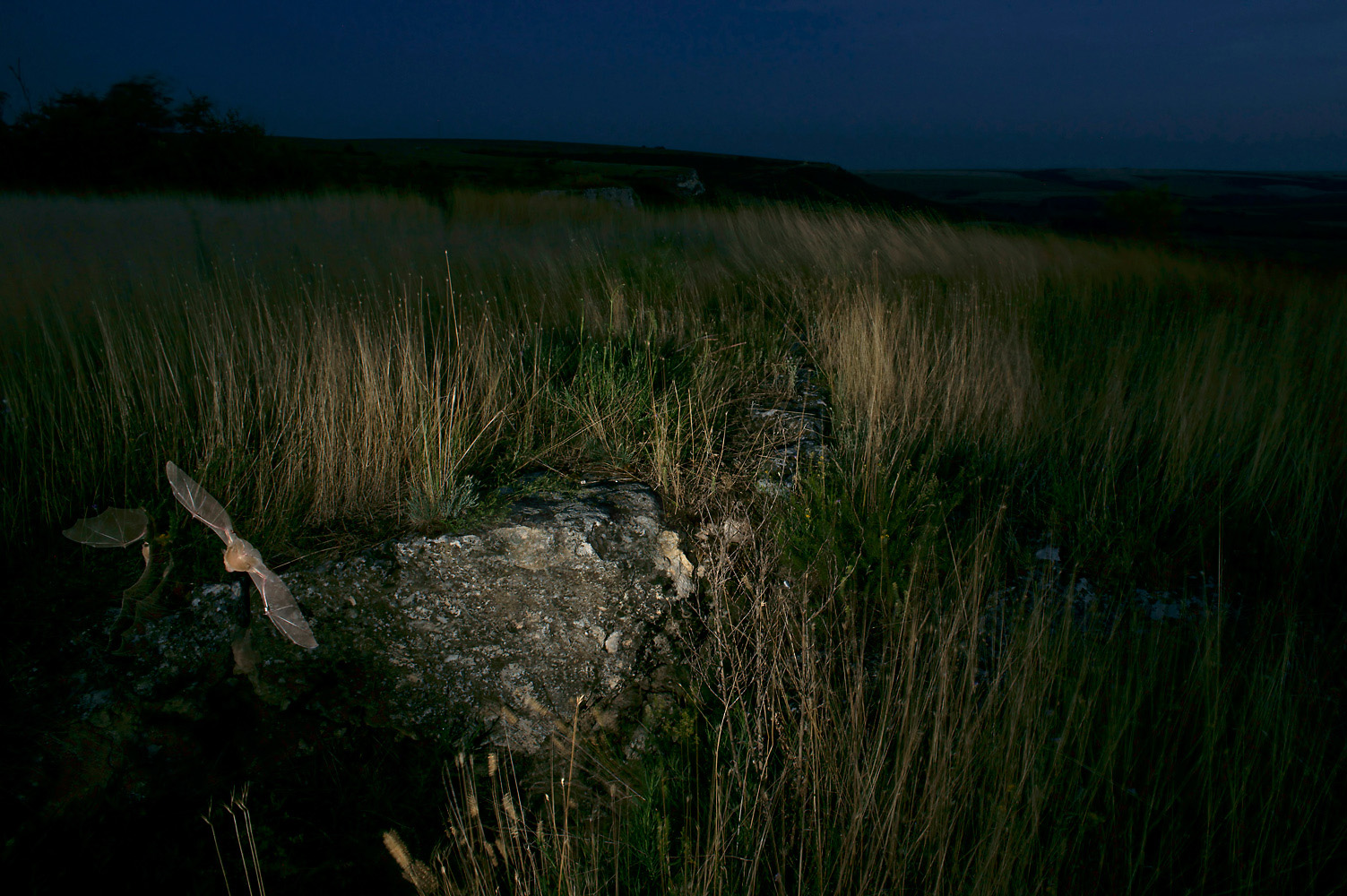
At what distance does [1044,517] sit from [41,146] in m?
17.4

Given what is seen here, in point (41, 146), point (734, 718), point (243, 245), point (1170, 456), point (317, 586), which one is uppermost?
point (41, 146)

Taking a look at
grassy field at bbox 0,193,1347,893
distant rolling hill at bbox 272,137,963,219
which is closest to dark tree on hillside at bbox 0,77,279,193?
distant rolling hill at bbox 272,137,963,219

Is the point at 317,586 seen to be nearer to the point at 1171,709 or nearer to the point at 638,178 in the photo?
the point at 1171,709

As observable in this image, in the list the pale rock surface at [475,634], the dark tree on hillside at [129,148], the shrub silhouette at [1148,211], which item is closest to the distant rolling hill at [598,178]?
the dark tree on hillside at [129,148]

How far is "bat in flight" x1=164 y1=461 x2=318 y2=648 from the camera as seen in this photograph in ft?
3.51

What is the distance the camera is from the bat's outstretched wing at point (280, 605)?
42.9 inches

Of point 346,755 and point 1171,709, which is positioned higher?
point 1171,709

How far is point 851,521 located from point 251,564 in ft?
6.58

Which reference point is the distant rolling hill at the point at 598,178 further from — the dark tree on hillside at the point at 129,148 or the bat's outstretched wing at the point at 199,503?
the bat's outstretched wing at the point at 199,503

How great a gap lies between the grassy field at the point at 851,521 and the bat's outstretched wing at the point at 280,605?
0.60 m

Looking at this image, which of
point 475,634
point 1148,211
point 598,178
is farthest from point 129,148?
point 1148,211

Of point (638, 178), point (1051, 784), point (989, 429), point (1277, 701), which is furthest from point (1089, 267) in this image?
point (638, 178)

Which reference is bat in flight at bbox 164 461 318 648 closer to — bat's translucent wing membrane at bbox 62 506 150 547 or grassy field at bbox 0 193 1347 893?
bat's translucent wing membrane at bbox 62 506 150 547

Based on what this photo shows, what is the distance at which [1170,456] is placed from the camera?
123 inches
